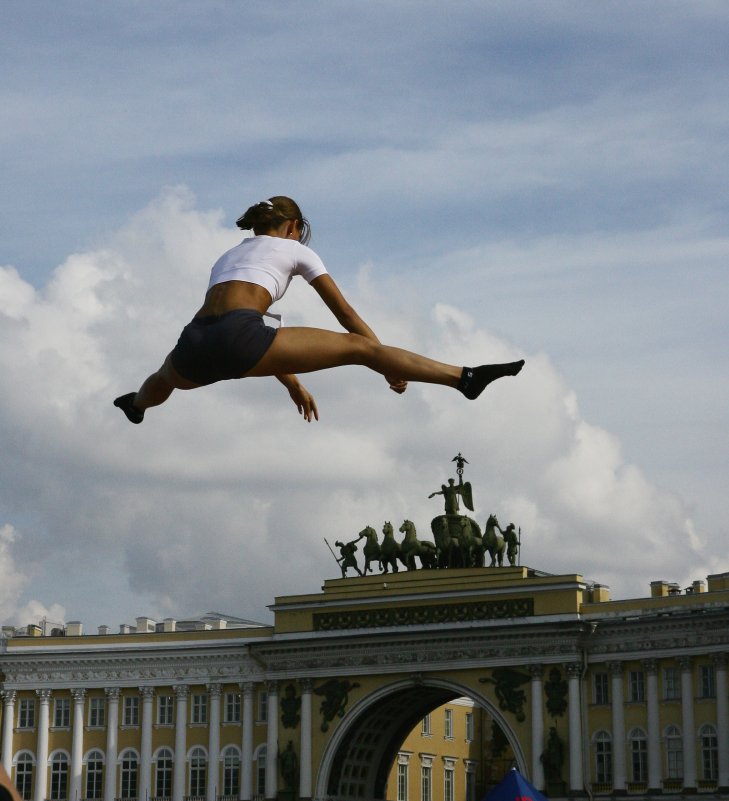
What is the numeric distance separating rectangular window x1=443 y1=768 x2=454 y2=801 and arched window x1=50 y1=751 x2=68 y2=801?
18901 mm

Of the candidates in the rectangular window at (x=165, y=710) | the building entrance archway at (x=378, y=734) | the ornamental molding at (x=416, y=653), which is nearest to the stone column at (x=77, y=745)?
the rectangular window at (x=165, y=710)

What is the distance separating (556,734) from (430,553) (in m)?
9.14

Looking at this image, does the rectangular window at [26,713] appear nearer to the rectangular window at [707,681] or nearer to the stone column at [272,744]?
the stone column at [272,744]

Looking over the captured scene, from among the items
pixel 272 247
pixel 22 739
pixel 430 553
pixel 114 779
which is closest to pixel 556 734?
pixel 430 553

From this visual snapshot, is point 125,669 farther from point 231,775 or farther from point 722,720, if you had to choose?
point 722,720

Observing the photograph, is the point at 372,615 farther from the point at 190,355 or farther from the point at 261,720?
the point at 190,355

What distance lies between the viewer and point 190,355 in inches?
335

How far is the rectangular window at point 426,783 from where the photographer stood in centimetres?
7712

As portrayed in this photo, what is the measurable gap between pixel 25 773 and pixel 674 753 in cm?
2746

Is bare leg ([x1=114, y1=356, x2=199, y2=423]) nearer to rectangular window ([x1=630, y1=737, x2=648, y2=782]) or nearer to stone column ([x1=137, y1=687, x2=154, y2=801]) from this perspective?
rectangular window ([x1=630, y1=737, x2=648, y2=782])

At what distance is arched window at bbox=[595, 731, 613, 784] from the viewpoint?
61.1 m

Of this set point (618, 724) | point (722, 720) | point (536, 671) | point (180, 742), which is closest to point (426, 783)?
point (180, 742)

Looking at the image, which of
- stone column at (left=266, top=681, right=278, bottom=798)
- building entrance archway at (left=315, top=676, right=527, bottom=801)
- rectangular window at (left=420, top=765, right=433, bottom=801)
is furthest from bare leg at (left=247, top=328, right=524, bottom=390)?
rectangular window at (left=420, top=765, right=433, bottom=801)

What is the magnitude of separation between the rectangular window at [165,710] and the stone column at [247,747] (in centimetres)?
332
